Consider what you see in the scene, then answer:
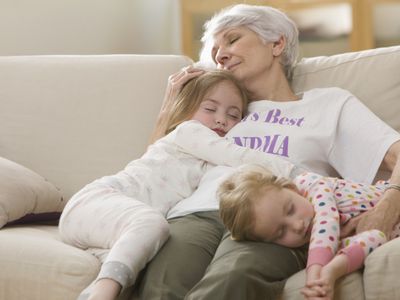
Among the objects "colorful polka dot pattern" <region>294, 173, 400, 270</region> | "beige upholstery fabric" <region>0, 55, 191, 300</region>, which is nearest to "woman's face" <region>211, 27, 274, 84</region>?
"beige upholstery fabric" <region>0, 55, 191, 300</region>

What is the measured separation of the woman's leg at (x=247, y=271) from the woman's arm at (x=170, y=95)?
2.38 feet

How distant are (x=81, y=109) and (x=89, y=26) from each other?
1769 mm

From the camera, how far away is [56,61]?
279 centimetres

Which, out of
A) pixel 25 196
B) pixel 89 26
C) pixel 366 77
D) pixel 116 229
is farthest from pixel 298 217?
pixel 89 26

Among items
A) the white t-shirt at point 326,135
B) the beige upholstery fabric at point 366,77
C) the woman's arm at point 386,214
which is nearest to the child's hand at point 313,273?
the woman's arm at point 386,214

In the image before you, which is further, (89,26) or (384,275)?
(89,26)

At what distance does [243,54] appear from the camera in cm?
248

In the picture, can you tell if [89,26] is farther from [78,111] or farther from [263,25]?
[263,25]

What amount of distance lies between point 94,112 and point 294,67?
691 millimetres

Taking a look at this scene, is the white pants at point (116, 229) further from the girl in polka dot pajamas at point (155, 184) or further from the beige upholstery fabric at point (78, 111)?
the beige upholstery fabric at point (78, 111)

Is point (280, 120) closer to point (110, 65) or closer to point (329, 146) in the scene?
point (329, 146)

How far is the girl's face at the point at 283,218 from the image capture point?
174 cm

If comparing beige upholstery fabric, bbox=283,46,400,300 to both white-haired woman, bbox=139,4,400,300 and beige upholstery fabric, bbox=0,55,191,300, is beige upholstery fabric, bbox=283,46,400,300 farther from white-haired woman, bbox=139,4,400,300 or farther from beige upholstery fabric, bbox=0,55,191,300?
beige upholstery fabric, bbox=0,55,191,300

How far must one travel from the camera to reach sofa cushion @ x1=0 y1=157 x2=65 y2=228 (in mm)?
2266
